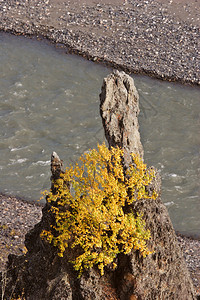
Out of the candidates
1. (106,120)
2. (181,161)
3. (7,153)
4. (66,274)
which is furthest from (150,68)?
(66,274)

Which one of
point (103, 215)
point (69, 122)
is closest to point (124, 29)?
point (69, 122)

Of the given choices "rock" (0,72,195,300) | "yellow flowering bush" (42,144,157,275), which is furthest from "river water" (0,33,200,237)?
"yellow flowering bush" (42,144,157,275)

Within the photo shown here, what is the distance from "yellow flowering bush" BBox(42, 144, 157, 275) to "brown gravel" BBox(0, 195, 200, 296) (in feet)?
18.7

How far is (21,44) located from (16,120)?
839cm

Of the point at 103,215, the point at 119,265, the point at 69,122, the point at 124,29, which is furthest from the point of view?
the point at 124,29

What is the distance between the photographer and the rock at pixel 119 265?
1064cm

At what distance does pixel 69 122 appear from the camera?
25797 millimetres

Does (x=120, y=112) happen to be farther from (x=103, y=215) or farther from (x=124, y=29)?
(x=124, y=29)

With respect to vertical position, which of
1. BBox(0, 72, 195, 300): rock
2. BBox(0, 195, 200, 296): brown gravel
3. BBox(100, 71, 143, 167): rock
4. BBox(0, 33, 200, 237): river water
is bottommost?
BBox(0, 195, 200, 296): brown gravel

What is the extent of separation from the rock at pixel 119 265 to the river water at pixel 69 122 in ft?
29.5

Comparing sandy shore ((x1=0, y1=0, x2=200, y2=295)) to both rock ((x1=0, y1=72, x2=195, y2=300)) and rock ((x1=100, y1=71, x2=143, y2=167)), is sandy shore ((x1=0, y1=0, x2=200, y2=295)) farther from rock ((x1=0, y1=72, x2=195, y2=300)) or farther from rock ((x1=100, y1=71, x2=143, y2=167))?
rock ((x1=0, y1=72, x2=195, y2=300))

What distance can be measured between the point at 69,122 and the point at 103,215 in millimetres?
16101

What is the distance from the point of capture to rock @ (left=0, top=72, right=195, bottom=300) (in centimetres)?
1064

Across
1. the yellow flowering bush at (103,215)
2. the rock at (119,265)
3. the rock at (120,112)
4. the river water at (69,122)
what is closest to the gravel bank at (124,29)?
the river water at (69,122)
